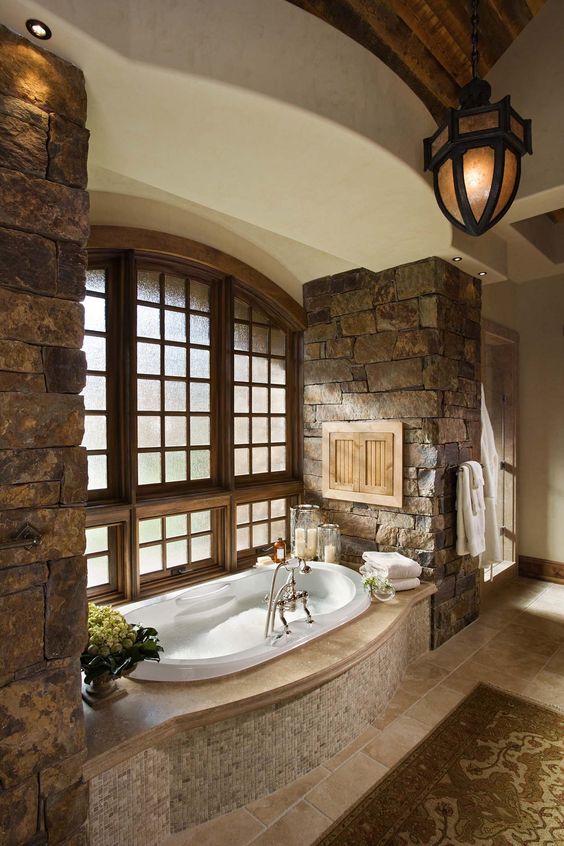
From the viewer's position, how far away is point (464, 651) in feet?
10.1

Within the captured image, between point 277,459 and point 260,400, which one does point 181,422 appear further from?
point 277,459

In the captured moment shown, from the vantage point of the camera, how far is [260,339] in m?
3.67

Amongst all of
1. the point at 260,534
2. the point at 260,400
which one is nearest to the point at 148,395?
the point at 260,400

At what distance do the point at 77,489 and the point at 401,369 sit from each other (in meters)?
2.34

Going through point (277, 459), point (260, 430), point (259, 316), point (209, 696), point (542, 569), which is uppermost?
point (259, 316)

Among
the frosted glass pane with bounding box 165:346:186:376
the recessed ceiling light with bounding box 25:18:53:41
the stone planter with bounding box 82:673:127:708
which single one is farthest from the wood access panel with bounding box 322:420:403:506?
the recessed ceiling light with bounding box 25:18:53:41

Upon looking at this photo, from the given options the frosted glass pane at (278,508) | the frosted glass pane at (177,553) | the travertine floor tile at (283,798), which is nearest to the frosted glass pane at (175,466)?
the frosted glass pane at (177,553)

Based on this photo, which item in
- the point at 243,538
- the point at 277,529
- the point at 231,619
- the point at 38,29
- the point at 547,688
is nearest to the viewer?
the point at 38,29

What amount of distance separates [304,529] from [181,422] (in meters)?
1.19

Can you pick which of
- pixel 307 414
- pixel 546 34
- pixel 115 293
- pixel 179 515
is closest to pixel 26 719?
pixel 179 515

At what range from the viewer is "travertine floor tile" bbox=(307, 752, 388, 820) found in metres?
1.84

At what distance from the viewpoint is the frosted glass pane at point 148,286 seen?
2914mm

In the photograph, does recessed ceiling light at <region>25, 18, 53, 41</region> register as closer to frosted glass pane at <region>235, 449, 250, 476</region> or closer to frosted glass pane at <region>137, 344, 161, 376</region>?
frosted glass pane at <region>137, 344, 161, 376</region>

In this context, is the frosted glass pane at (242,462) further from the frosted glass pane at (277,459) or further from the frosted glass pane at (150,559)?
the frosted glass pane at (150,559)
